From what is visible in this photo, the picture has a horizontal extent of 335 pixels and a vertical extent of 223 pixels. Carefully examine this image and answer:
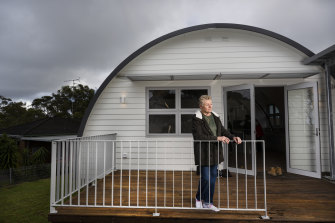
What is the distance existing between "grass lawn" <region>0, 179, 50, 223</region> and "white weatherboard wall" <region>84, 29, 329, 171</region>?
2.05 metres

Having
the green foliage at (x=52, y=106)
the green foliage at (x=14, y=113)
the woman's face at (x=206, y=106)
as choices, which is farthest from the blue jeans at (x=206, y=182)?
the green foliage at (x=14, y=113)

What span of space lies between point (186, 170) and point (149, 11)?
9614 millimetres

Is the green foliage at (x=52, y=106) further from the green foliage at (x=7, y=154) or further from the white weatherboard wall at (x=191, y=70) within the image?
the white weatherboard wall at (x=191, y=70)

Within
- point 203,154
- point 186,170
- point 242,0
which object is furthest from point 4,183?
point 242,0

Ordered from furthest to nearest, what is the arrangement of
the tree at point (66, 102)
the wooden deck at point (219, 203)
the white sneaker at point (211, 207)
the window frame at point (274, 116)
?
the tree at point (66, 102)
the window frame at point (274, 116)
the white sneaker at point (211, 207)
the wooden deck at point (219, 203)

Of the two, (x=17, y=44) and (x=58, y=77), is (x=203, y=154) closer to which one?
(x=17, y=44)

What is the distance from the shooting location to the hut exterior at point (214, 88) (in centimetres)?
508

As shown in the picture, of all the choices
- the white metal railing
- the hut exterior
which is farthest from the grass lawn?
the hut exterior

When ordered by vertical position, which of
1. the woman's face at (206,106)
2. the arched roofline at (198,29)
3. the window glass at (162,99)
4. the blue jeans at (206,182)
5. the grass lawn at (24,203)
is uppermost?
the arched roofline at (198,29)

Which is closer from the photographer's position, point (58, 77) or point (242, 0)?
point (242, 0)

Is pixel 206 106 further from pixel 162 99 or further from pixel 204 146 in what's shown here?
pixel 162 99

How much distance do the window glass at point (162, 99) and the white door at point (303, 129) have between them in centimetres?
302

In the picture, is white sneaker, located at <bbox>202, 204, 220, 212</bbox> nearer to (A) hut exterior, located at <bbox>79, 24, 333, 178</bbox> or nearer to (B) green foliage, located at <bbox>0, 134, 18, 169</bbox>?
(A) hut exterior, located at <bbox>79, 24, 333, 178</bbox>

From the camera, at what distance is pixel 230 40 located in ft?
17.8
